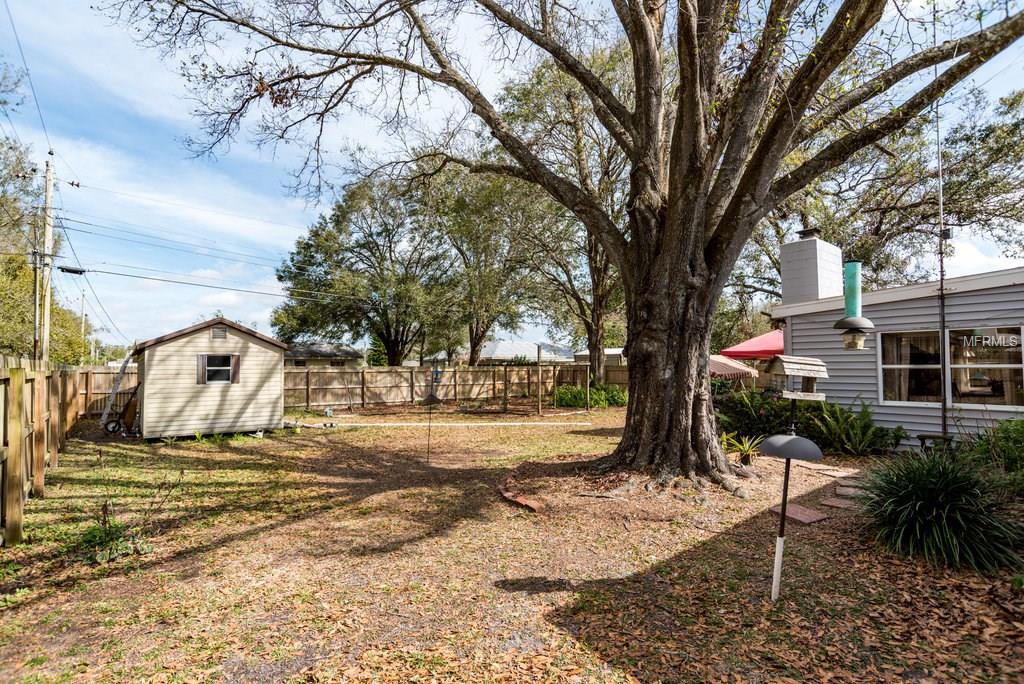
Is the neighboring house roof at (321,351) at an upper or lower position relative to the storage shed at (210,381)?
upper

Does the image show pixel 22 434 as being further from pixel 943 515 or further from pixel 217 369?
pixel 943 515

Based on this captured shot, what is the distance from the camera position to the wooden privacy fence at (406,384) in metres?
16.7

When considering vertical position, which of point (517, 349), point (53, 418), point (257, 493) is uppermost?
point (517, 349)

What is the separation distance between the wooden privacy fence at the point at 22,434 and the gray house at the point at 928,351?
11574 millimetres

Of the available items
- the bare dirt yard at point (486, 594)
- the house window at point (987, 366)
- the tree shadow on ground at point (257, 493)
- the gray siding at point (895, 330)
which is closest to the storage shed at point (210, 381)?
the tree shadow on ground at point (257, 493)

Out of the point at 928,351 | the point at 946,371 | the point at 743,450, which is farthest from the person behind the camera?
the point at 928,351

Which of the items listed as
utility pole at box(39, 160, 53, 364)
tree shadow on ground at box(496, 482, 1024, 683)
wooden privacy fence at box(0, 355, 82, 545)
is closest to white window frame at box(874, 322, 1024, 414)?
tree shadow on ground at box(496, 482, 1024, 683)

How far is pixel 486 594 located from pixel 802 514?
3600 millimetres

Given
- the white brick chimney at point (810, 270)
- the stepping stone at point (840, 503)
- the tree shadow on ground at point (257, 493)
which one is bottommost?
the tree shadow on ground at point (257, 493)

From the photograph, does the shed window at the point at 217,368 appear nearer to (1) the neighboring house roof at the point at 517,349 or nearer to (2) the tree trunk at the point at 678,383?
(2) the tree trunk at the point at 678,383

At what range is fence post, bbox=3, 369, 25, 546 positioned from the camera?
4.21m

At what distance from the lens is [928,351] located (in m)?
8.05

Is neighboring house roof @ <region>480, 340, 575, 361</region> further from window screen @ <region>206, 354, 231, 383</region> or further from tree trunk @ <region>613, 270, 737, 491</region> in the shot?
tree trunk @ <region>613, 270, 737, 491</region>

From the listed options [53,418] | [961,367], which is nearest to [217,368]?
[53,418]
